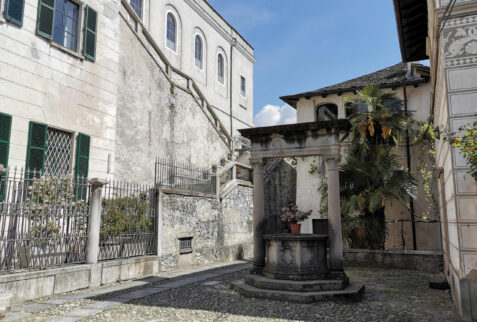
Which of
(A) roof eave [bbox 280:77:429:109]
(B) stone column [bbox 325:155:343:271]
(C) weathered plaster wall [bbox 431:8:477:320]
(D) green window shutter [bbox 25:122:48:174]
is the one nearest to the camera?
(C) weathered plaster wall [bbox 431:8:477:320]

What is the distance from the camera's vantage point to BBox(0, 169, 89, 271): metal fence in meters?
7.07

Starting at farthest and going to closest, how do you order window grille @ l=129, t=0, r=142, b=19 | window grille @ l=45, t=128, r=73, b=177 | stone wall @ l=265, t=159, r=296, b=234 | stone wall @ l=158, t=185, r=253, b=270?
window grille @ l=129, t=0, r=142, b=19 → stone wall @ l=265, t=159, r=296, b=234 → stone wall @ l=158, t=185, r=253, b=270 → window grille @ l=45, t=128, r=73, b=177

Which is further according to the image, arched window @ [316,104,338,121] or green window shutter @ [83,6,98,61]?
arched window @ [316,104,338,121]

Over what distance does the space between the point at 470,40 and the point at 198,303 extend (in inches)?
249

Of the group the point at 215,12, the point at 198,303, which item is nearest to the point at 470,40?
the point at 198,303

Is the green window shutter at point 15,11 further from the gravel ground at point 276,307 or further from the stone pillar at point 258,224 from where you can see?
the gravel ground at point 276,307

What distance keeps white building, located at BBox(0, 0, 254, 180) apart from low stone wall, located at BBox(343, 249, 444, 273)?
741 centimetres

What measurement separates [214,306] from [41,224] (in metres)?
3.89

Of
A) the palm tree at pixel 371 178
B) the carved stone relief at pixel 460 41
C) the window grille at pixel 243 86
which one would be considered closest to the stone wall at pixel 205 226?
the palm tree at pixel 371 178

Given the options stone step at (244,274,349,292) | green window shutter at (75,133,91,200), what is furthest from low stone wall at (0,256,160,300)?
stone step at (244,274,349,292)

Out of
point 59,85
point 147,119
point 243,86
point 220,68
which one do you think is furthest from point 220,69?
point 59,85

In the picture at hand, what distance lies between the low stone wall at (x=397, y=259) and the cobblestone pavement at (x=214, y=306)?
272cm

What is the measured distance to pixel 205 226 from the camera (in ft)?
42.2

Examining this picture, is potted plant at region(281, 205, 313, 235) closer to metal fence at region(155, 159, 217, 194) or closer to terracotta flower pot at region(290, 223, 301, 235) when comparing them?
terracotta flower pot at region(290, 223, 301, 235)
